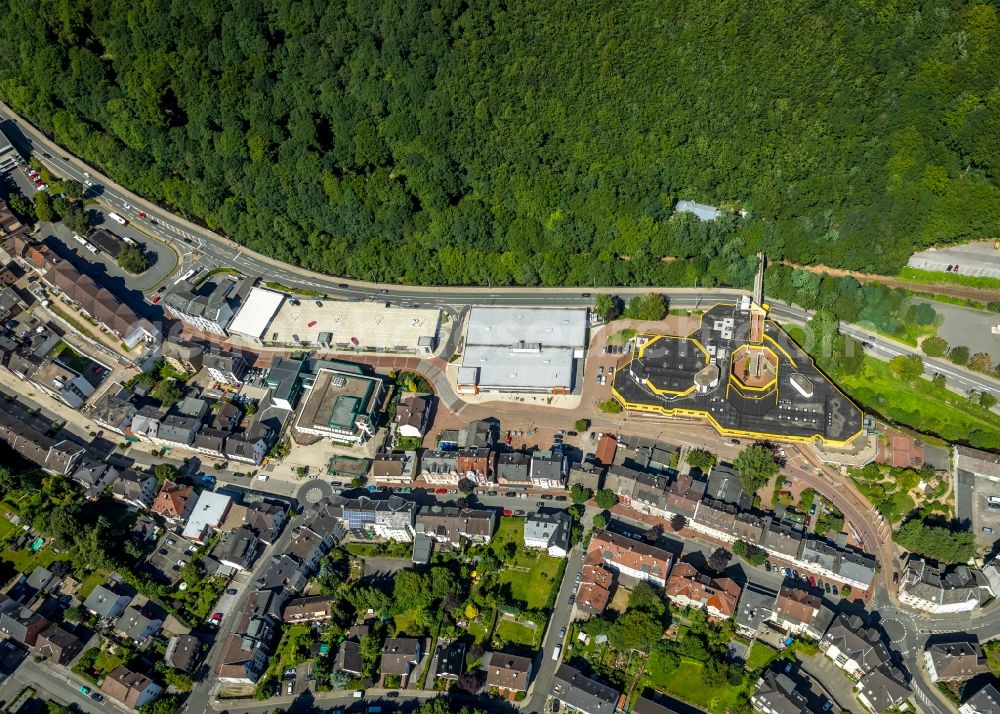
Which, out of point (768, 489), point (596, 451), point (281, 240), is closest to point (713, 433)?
point (768, 489)

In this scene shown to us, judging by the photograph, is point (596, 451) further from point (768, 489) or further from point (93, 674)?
point (93, 674)

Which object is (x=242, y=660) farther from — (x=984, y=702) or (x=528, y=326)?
(x=984, y=702)

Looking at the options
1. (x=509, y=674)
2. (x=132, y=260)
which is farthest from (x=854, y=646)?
(x=132, y=260)

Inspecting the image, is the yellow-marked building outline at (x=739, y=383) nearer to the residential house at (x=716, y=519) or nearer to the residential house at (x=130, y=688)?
the residential house at (x=716, y=519)

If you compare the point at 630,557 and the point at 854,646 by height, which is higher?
the point at 630,557

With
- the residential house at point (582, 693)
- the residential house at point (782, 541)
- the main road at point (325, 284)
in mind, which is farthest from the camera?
the main road at point (325, 284)

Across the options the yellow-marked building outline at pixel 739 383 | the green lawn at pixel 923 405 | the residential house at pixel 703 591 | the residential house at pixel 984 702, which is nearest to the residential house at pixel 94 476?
the yellow-marked building outline at pixel 739 383
